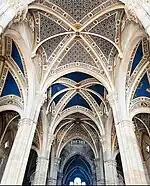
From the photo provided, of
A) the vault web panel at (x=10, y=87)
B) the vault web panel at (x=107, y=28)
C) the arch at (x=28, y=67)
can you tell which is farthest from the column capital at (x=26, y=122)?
the vault web panel at (x=107, y=28)

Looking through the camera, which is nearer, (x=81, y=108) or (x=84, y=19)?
(x=84, y=19)

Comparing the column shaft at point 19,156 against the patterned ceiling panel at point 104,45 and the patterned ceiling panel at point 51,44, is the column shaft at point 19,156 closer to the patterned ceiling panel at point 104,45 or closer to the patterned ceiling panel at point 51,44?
the patterned ceiling panel at point 51,44

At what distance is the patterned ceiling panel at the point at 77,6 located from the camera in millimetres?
10758

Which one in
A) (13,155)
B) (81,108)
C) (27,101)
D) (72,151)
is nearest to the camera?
(13,155)

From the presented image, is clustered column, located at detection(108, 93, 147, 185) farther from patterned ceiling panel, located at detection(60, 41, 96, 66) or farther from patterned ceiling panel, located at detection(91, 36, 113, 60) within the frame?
patterned ceiling panel, located at detection(60, 41, 96, 66)

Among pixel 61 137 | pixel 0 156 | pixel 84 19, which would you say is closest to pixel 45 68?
pixel 84 19

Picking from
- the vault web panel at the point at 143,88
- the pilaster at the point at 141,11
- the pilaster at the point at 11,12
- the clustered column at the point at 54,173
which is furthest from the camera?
the clustered column at the point at 54,173

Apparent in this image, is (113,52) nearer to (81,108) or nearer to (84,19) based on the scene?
(84,19)

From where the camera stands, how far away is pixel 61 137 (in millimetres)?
19094

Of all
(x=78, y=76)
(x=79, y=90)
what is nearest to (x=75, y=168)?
(x=79, y=90)

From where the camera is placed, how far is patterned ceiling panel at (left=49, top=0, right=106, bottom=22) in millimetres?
10758

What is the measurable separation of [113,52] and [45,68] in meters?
4.34

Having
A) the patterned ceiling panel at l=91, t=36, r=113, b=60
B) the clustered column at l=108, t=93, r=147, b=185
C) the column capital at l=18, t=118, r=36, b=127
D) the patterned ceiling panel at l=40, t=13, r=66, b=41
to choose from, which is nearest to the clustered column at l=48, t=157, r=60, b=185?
the column capital at l=18, t=118, r=36, b=127

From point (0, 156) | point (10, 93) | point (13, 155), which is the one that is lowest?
point (13, 155)
